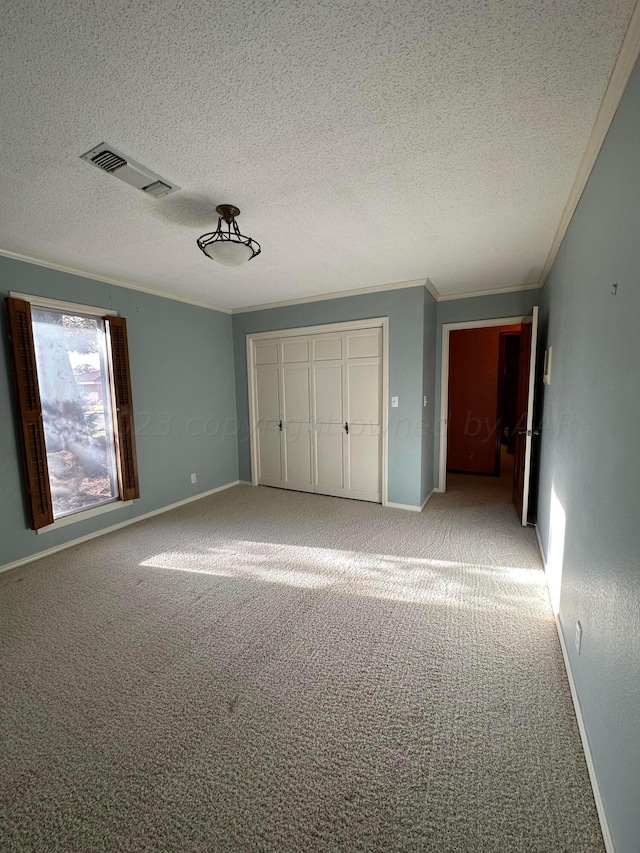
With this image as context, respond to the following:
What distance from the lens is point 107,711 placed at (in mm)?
1564

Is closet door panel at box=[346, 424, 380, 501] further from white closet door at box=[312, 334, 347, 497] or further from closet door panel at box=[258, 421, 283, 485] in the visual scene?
closet door panel at box=[258, 421, 283, 485]

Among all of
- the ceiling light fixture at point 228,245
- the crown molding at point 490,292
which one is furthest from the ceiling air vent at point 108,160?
the crown molding at point 490,292

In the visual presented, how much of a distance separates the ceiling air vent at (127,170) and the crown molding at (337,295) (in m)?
2.42

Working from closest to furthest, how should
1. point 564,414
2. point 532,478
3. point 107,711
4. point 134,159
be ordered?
point 107,711, point 134,159, point 564,414, point 532,478

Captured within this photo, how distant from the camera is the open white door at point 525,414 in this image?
315 cm

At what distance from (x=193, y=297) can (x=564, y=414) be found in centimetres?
393

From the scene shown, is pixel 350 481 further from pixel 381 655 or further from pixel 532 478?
pixel 381 655

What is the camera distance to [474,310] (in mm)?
4129

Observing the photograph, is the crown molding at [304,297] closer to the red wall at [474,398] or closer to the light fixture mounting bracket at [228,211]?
the red wall at [474,398]

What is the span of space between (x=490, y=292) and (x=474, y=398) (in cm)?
200

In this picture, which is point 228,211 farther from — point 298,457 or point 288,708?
point 298,457

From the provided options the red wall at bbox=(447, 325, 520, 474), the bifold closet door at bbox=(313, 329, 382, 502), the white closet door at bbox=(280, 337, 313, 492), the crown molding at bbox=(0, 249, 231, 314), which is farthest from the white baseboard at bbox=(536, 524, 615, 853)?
the crown molding at bbox=(0, 249, 231, 314)

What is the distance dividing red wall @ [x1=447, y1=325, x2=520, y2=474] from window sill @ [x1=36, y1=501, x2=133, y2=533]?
15.4 feet

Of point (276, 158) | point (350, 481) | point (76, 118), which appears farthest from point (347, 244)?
point (350, 481)
